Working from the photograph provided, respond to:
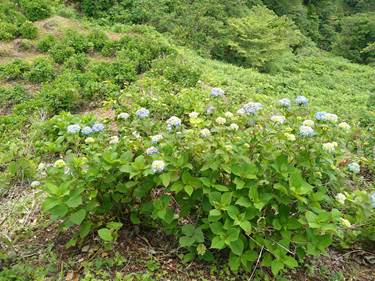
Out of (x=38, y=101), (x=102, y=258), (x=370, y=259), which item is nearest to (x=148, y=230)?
(x=102, y=258)

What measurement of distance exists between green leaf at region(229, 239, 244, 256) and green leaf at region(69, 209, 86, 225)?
34.7 inches

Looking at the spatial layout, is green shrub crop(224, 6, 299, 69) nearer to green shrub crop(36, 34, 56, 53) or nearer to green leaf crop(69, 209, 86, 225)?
green shrub crop(36, 34, 56, 53)

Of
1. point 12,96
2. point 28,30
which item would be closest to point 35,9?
point 28,30

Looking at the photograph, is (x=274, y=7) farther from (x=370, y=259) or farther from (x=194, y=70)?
(x=370, y=259)

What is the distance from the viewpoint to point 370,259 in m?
2.78

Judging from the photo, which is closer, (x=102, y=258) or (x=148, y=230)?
(x=102, y=258)

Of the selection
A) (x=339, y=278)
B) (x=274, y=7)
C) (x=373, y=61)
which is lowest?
(x=373, y=61)

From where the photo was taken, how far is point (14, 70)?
7.08 metres

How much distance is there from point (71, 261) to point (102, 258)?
200 mm

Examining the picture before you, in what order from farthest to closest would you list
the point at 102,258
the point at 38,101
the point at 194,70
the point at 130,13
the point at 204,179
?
1. the point at 130,13
2. the point at 194,70
3. the point at 38,101
4. the point at 102,258
5. the point at 204,179

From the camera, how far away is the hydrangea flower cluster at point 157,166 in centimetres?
220

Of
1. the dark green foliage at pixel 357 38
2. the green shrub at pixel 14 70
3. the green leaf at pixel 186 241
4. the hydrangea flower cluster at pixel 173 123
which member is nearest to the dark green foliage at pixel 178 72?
the green shrub at pixel 14 70

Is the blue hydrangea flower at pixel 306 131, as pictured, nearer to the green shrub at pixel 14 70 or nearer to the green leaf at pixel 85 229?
the green leaf at pixel 85 229

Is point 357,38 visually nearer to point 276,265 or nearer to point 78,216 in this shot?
point 276,265
